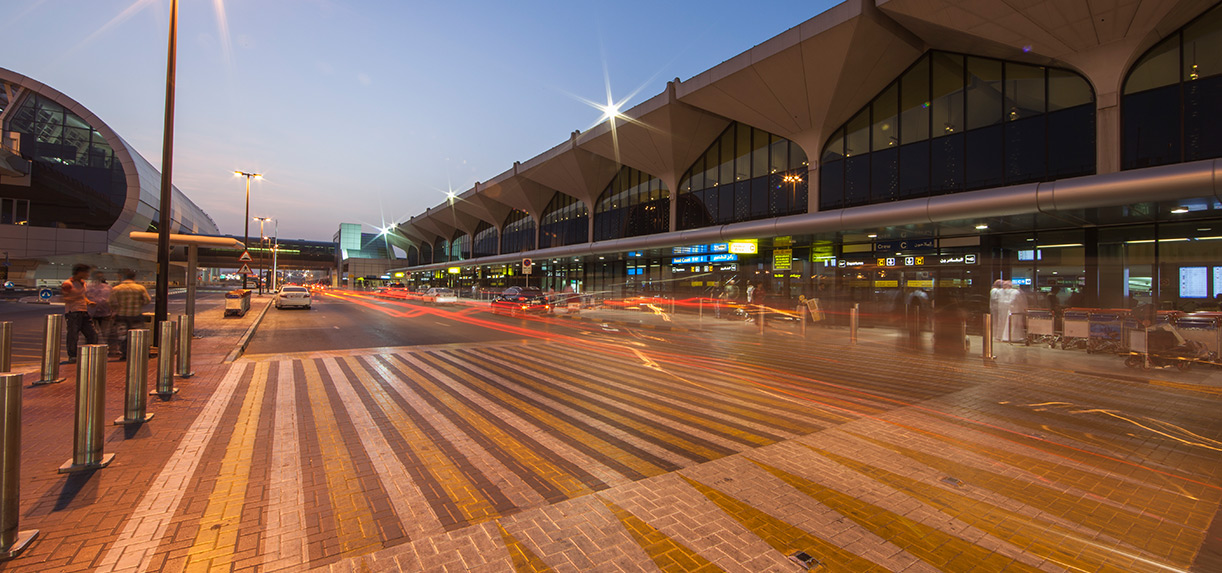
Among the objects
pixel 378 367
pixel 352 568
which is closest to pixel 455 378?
pixel 378 367

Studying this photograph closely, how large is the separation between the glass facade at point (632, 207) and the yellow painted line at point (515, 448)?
25764mm

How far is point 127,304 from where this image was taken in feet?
32.7

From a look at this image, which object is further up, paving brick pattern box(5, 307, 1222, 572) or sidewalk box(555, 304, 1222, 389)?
sidewalk box(555, 304, 1222, 389)

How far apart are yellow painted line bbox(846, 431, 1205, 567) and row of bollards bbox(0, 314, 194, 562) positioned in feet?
23.4

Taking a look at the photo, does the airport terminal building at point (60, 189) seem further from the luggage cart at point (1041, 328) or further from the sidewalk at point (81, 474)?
the luggage cart at point (1041, 328)

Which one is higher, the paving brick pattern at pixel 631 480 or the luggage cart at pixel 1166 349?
the luggage cart at pixel 1166 349

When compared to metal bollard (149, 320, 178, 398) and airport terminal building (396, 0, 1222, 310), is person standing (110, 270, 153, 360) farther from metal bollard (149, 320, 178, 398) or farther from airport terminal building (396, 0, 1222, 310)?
airport terminal building (396, 0, 1222, 310)

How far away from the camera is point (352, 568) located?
2.88 meters

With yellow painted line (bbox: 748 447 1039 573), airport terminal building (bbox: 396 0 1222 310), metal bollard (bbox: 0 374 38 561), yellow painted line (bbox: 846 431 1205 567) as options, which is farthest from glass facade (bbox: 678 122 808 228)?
metal bollard (bbox: 0 374 38 561)

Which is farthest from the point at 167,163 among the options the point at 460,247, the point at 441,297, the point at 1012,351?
the point at 460,247

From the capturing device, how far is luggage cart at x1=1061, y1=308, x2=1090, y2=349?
41.0 ft

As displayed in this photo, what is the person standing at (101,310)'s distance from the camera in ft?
31.0

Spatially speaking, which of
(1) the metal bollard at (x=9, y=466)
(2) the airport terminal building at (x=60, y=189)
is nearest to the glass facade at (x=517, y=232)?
(2) the airport terminal building at (x=60, y=189)

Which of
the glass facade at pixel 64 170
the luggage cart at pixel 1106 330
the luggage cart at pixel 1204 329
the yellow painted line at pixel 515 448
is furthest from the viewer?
the glass facade at pixel 64 170
